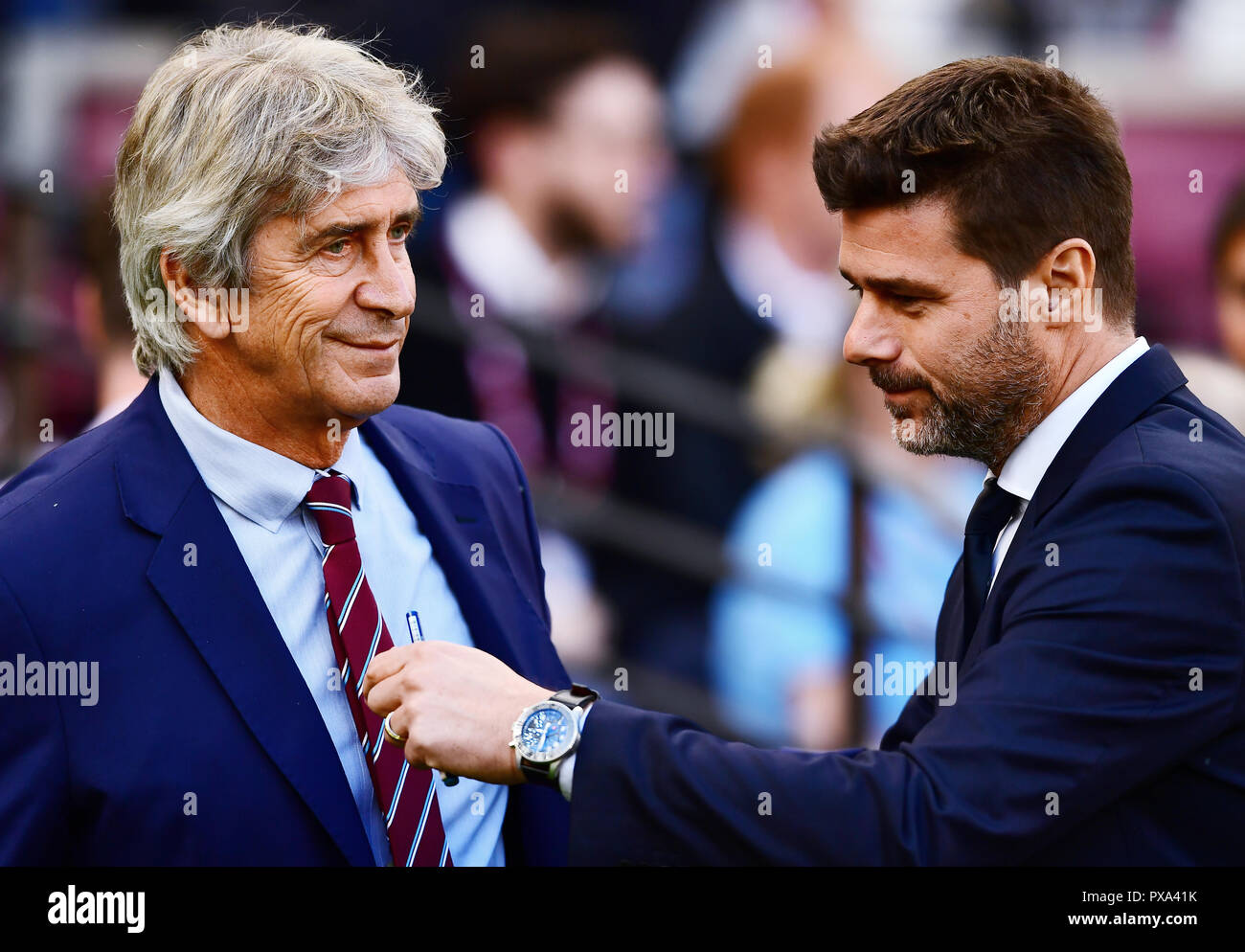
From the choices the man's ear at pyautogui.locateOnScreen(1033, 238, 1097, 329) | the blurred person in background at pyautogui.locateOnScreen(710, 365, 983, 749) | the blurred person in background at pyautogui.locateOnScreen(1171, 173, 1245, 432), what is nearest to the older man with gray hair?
the man's ear at pyautogui.locateOnScreen(1033, 238, 1097, 329)

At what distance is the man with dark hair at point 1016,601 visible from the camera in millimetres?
1980

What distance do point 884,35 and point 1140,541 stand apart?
14.6 ft

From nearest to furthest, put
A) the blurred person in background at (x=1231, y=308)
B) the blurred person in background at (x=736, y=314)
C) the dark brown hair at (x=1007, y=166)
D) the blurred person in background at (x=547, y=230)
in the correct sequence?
the dark brown hair at (x=1007, y=166) < the blurred person in background at (x=1231, y=308) < the blurred person in background at (x=547, y=230) < the blurred person in background at (x=736, y=314)

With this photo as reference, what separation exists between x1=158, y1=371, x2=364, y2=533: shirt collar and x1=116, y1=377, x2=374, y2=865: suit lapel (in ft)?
0.16

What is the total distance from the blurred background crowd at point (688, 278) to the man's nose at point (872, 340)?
A: 2217 millimetres

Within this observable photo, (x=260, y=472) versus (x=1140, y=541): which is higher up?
(x=260, y=472)

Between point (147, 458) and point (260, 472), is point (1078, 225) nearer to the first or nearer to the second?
point (260, 472)

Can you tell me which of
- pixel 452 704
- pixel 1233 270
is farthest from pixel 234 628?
pixel 1233 270

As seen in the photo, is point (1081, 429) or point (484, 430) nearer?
point (1081, 429)

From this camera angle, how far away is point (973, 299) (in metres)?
2.26

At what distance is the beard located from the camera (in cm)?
226

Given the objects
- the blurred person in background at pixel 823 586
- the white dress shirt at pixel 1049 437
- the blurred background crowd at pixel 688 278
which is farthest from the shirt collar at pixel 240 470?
the blurred person in background at pixel 823 586

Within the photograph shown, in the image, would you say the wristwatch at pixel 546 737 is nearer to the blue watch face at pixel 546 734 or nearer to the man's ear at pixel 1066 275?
the blue watch face at pixel 546 734

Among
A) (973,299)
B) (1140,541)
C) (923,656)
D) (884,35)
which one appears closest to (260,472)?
(973,299)
